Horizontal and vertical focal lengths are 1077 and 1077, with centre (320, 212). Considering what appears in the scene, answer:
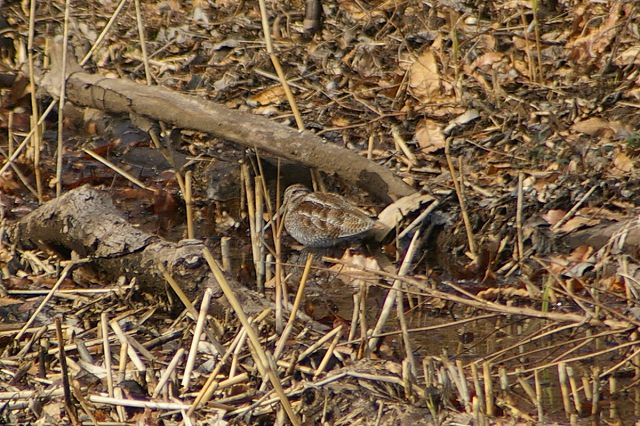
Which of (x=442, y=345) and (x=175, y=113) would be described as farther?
(x=175, y=113)

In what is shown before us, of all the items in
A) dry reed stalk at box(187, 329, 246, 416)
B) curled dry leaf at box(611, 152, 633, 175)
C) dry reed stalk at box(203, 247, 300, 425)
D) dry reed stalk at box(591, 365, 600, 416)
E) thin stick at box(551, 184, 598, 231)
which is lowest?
thin stick at box(551, 184, 598, 231)

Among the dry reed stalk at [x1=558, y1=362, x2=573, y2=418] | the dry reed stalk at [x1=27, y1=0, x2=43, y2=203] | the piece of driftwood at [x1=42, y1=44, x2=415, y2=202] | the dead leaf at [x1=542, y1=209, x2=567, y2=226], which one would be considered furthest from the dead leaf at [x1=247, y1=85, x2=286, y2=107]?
the dry reed stalk at [x1=558, y1=362, x2=573, y2=418]

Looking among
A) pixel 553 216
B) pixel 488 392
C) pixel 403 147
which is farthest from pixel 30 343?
pixel 403 147

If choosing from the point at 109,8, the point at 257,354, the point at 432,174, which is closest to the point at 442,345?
the point at 257,354

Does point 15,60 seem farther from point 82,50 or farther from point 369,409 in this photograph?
point 369,409

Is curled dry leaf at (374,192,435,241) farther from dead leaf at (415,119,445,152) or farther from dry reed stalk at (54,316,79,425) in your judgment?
dry reed stalk at (54,316,79,425)
